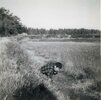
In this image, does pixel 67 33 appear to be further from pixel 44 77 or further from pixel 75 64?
pixel 44 77

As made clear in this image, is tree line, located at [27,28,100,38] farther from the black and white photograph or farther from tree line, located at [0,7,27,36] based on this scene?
tree line, located at [0,7,27,36]

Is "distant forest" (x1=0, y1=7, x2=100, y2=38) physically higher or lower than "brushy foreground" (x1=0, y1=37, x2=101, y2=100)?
higher

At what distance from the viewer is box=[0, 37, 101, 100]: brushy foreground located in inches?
76.9

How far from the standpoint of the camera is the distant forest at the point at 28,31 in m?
2.05

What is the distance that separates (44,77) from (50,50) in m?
0.31

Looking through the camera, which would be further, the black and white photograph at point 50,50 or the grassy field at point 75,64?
the grassy field at point 75,64

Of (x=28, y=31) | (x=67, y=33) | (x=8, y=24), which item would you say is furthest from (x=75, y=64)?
(x=8, y=24)

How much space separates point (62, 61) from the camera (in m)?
2.37

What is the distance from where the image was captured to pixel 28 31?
2.20 metres

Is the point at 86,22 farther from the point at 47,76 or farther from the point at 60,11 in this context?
the point at 47,76

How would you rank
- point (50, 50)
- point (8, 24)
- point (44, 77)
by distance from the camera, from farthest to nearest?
point (50, 50) → point (44, 77) → point (8, 24)

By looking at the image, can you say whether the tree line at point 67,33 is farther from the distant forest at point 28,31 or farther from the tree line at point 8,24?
the tree line at point 8,24

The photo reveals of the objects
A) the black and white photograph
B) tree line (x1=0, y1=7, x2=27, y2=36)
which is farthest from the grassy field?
tree line (x1=0, y1=7, x2=27, y2=36)

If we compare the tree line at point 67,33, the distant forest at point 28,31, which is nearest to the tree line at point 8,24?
the distant forest at point 28,31
